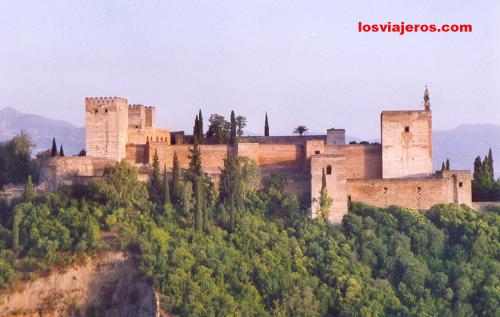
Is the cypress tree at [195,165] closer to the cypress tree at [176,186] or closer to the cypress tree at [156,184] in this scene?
the cypress tree at [176,186]

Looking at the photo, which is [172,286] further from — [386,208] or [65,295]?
[386,208]

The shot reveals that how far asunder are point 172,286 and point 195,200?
3.88 metres

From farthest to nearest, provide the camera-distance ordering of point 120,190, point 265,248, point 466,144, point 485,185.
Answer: point 466,144
point 485,185
point 120,190
point 265,248

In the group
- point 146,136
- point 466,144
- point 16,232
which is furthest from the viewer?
point 466,144

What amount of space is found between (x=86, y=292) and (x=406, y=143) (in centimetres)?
1147

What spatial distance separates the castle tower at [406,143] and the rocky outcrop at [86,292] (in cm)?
950

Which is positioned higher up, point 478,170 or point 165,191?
point 478,170

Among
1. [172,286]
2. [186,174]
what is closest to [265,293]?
[172,286]

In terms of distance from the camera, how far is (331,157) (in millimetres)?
38750

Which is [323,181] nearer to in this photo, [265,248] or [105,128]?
[265,248]

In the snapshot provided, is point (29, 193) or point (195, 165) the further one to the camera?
point (195, 165)

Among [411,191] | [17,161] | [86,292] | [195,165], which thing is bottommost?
[86,292]

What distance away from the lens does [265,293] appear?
35.3m

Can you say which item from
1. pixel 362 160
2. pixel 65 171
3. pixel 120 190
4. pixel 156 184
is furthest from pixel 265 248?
pixel 65 171
